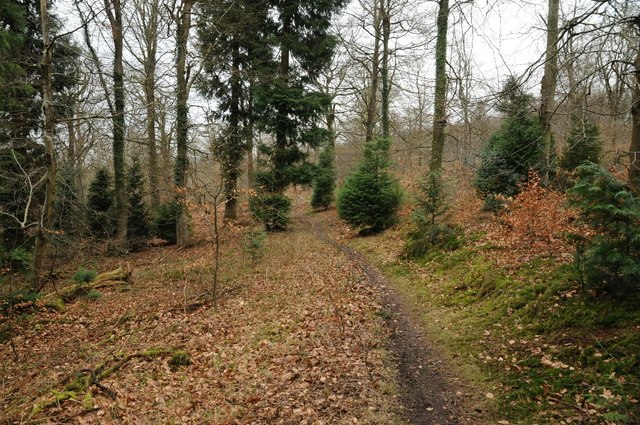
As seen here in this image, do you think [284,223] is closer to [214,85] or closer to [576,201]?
[214,85]

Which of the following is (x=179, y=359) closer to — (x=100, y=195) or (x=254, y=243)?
(x=254, y=243)

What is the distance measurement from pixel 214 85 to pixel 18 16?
8.02 m

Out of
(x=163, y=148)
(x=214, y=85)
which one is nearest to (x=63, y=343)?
(x=214, y=85)

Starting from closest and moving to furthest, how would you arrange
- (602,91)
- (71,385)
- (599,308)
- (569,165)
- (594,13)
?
(594,13) → (599,308) → (71,385) → (602,91) → (569,165)

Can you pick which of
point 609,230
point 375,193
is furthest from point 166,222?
point 609,230

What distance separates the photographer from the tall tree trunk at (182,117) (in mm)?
14719

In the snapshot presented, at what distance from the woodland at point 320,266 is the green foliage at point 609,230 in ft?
0.10

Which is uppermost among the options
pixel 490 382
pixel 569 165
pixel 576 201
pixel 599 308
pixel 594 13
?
pixel 594 13

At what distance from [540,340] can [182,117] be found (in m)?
15.1

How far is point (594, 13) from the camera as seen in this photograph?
14.7 ft

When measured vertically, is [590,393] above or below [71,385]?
above

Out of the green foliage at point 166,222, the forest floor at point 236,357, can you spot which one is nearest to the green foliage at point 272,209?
the green foliage at point 166,222

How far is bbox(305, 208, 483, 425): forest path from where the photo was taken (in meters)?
4.35

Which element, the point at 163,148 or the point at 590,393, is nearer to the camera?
the point at 590,393
